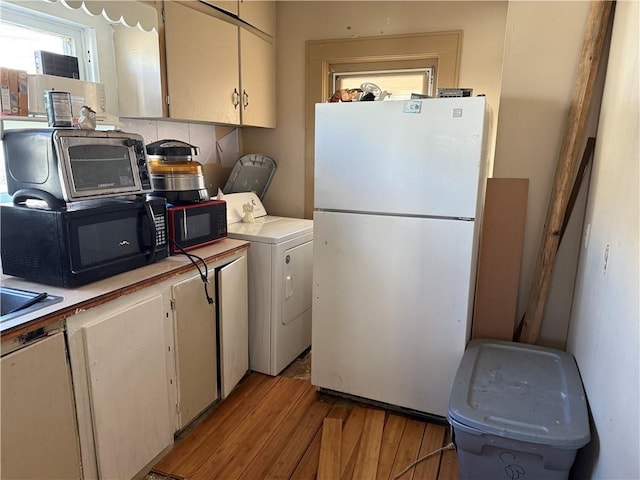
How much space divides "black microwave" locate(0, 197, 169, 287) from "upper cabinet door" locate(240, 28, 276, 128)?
4.61ft

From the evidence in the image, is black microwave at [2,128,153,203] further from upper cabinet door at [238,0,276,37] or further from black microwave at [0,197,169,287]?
upper cabinet door at [238,0,276,37]

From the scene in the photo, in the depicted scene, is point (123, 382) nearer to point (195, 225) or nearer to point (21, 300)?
point (21, 300)

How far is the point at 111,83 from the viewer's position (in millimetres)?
2277

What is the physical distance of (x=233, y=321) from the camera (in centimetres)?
228

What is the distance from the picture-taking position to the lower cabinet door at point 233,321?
2168 millimetres

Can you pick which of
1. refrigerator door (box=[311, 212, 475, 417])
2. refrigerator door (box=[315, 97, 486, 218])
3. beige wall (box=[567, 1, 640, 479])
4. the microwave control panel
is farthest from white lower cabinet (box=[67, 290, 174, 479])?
beige wall (box=[567, 1, 640, 479])

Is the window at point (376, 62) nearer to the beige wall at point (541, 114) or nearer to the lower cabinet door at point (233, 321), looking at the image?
the beige wall at point (541, 114)

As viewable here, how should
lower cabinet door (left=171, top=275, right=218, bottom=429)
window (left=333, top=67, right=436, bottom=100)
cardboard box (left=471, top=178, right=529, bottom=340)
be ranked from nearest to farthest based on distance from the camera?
lower cabinet door (left=171, top=275, right=218, bottom=429)
cardboard box (left=471, top=178, right=529, bottom=340)
window (left=333, top=67, right=436, bottom=100)

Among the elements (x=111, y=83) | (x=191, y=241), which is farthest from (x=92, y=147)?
(x=111, y=83)

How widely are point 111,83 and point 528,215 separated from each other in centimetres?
228

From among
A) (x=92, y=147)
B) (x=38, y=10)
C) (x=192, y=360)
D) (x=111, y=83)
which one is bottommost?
(x=192, y=360)

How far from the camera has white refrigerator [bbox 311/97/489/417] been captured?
6.15 ft

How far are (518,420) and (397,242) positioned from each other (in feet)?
2.97

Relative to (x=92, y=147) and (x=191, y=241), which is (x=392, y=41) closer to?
(x=191, y=241)
